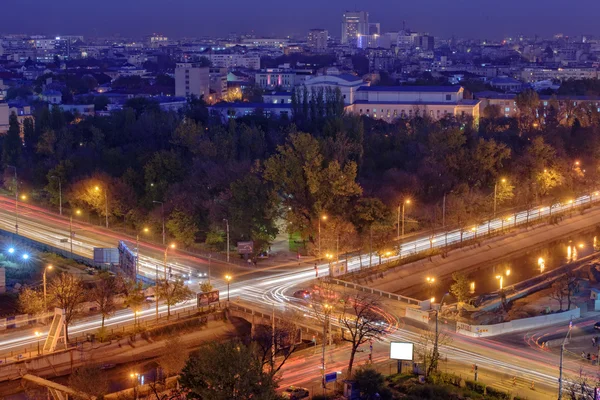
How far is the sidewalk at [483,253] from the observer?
1986 centimetres

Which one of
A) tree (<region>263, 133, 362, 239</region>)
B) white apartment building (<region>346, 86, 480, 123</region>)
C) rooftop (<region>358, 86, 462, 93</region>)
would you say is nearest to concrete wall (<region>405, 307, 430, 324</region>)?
tree (<region>263, 133, 362, 239</region>)

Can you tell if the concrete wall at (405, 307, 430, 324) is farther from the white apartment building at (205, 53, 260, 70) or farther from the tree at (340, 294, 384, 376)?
the white apartment building at (205, 53, 260, 70)

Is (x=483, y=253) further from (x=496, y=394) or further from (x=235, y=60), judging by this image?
(x=235, y=60)

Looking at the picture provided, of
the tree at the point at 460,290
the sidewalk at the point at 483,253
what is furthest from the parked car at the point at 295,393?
the sidewalk at the point at 483,253

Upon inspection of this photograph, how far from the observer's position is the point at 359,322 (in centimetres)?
1482

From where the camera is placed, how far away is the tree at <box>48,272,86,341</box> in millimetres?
14797

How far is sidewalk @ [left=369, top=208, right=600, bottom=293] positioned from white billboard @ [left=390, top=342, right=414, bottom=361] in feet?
19.1

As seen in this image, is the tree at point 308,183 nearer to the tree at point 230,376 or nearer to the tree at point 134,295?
the tree at point 134,295

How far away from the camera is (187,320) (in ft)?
52.7

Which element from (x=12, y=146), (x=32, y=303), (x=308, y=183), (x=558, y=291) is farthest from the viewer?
(x=12, y=146)

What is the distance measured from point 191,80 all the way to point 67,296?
42.7m

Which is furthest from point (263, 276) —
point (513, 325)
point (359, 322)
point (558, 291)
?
point (558, 291)

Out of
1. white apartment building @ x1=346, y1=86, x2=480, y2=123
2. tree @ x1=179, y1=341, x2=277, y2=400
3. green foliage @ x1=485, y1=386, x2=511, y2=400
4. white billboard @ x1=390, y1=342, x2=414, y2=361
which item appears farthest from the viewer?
white apartment building @ x1=346, y1=86, x2=480, y2=123

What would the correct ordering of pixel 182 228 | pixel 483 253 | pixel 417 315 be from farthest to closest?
1. pixel 483 253
2. pixel 182 228
3. pixel 417 315
